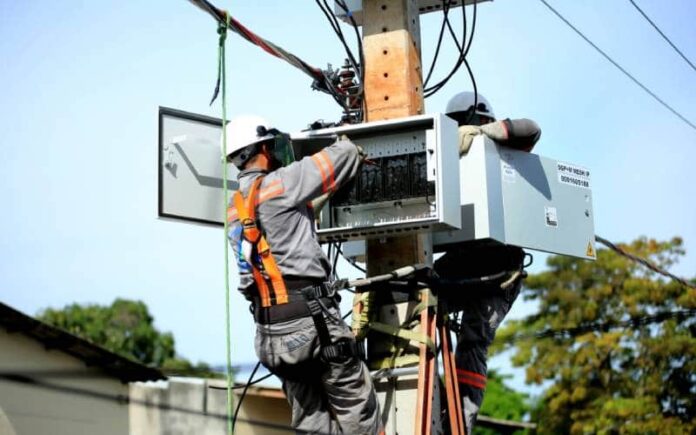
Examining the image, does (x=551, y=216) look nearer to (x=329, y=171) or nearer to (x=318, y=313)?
(x=329, y=171)

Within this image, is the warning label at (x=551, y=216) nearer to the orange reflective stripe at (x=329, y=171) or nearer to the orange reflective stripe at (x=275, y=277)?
the orange reflective stripe at (x=329, y=171)

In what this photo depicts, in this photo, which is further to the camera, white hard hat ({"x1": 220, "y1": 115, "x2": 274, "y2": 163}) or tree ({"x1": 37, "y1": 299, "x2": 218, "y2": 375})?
tree ({"x1": 37, "y1": 299, "x2": 218, "y2": 375})

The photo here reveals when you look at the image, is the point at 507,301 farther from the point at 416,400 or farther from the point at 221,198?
the point at 221,198

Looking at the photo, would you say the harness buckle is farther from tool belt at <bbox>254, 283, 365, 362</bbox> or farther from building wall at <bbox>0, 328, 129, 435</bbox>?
building wall at <bbox>0, 328, 129, 435</bbox>

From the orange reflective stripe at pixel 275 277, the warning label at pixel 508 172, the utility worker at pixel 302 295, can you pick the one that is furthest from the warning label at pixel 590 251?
the orange reflective stripe at pixel 275 277

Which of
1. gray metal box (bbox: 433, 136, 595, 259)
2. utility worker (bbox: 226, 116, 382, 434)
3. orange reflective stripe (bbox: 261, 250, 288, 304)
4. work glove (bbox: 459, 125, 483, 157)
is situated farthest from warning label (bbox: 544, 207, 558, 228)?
orange reflective stripe (bbox: 261, 250, 288, 304)

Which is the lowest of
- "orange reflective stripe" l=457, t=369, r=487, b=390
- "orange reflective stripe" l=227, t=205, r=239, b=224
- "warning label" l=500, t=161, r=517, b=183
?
"orange reflective stripe" l=457, t=369, r=487, b=390

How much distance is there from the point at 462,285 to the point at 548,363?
2047 centimetres

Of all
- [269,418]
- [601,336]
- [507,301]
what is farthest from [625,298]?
[507,301]

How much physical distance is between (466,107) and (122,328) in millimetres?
32893

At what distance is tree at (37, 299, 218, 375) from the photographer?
120 ft

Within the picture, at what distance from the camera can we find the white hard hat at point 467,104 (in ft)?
23.4

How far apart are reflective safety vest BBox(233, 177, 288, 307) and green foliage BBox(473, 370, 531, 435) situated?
2444cm

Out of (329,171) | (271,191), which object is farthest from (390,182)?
(271,191)
